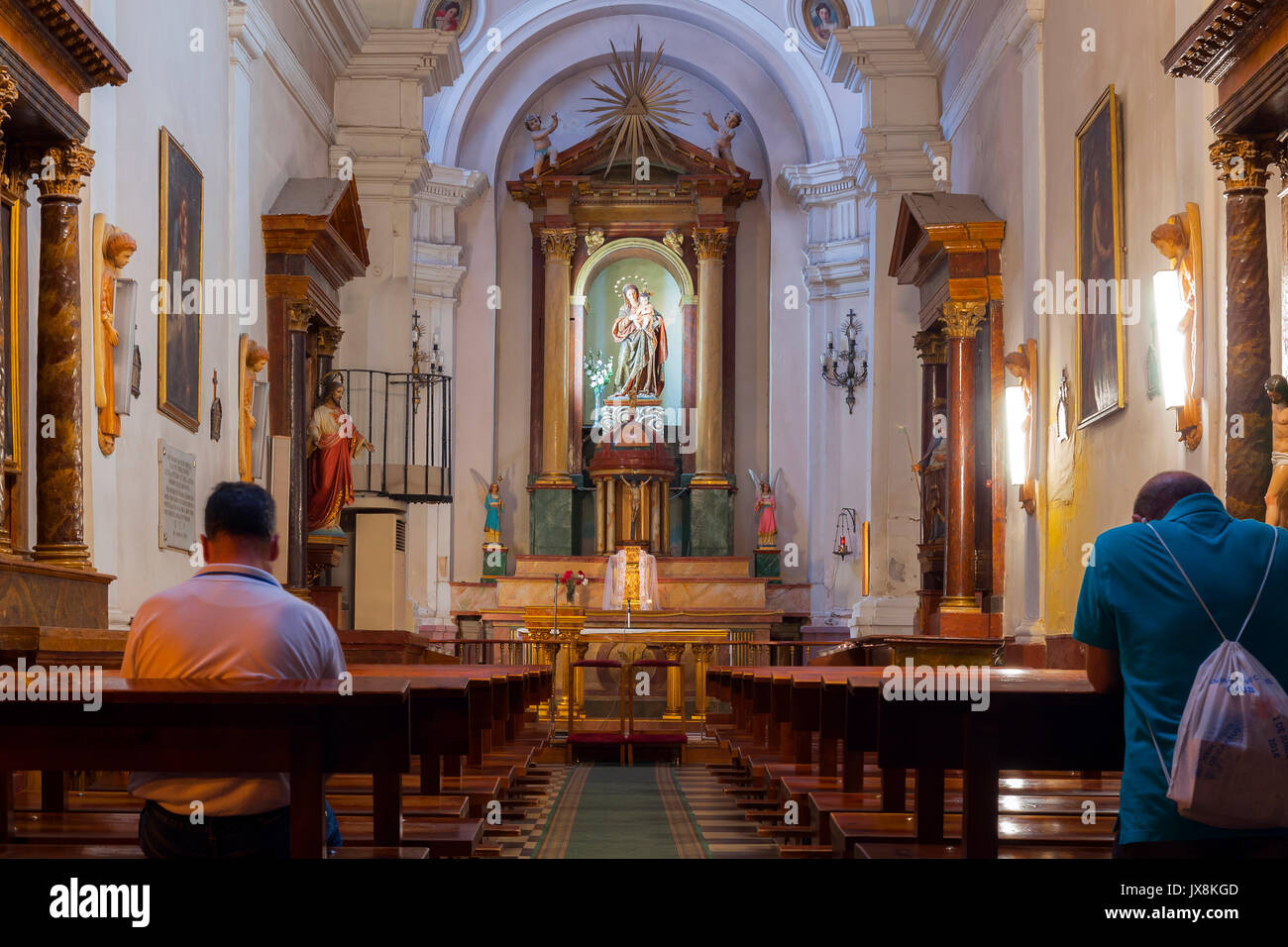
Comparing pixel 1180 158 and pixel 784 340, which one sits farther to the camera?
pixel 784 340

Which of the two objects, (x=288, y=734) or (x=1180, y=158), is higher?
(x=1180, y=158)

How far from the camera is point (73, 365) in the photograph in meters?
8.15

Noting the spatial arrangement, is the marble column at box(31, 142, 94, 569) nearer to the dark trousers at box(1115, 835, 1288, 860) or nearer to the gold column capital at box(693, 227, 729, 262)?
the dark trousers at box(1115, 835, 1288, 860)

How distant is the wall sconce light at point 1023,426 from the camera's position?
1209 centimetres

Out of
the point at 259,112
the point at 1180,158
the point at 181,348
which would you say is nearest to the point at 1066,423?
the point at 1180,158

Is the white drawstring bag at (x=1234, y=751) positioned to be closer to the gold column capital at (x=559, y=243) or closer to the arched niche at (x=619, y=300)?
the arched niche at (x=619, y=300)

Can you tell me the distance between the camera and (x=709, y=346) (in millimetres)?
21078

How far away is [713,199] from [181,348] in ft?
37.2

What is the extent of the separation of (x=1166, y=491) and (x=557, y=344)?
687 inches

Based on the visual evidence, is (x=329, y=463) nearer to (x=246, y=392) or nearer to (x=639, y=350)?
(x=246, y=392)

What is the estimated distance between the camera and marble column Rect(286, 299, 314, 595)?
43.7ft

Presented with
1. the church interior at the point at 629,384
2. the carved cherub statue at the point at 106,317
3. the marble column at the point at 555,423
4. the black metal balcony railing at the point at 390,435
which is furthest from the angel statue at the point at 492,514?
the carved cherub statue at the point at 106,317
